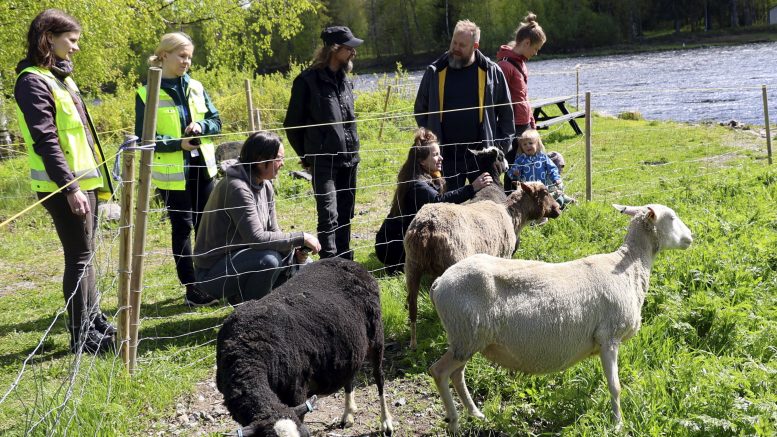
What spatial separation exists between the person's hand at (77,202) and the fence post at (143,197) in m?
0.51

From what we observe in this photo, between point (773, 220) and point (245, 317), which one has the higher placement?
point (245, 317)

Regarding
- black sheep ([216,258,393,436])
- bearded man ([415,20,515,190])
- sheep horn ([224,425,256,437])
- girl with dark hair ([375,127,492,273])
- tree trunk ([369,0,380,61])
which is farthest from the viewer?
tree trunk ([369,0,380,61])

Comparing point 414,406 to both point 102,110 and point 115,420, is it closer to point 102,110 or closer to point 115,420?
point 115,420

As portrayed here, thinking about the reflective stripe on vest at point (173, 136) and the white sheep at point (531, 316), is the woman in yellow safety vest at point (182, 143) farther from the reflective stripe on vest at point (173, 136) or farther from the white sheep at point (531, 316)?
the white sheep at point (531, 316)

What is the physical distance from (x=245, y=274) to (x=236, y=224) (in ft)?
1.24

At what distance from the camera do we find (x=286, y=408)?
3.30 m

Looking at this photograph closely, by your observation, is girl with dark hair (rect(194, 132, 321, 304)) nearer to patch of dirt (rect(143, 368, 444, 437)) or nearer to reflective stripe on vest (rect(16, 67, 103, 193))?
patch of dirt (rect(143, 368, 444, 437))

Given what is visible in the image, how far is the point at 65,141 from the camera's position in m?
5.09

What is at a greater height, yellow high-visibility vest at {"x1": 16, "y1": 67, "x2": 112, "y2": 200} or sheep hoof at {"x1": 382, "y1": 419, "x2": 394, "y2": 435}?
yellow high-visibility vest at {"x1": 16, "y1": 67, "x2": 112, "y2": 200}

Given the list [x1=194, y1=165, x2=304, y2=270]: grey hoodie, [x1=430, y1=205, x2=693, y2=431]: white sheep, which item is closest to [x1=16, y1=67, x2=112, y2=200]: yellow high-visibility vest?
[x1=194, y1=165, x2=304, y2=270]: grey hoodie

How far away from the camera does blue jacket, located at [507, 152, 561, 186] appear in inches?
290

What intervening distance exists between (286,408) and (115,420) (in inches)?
56.3

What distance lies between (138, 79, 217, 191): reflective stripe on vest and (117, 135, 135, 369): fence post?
4.43 feet

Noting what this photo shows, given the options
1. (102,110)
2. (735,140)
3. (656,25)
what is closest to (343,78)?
(735,140)
